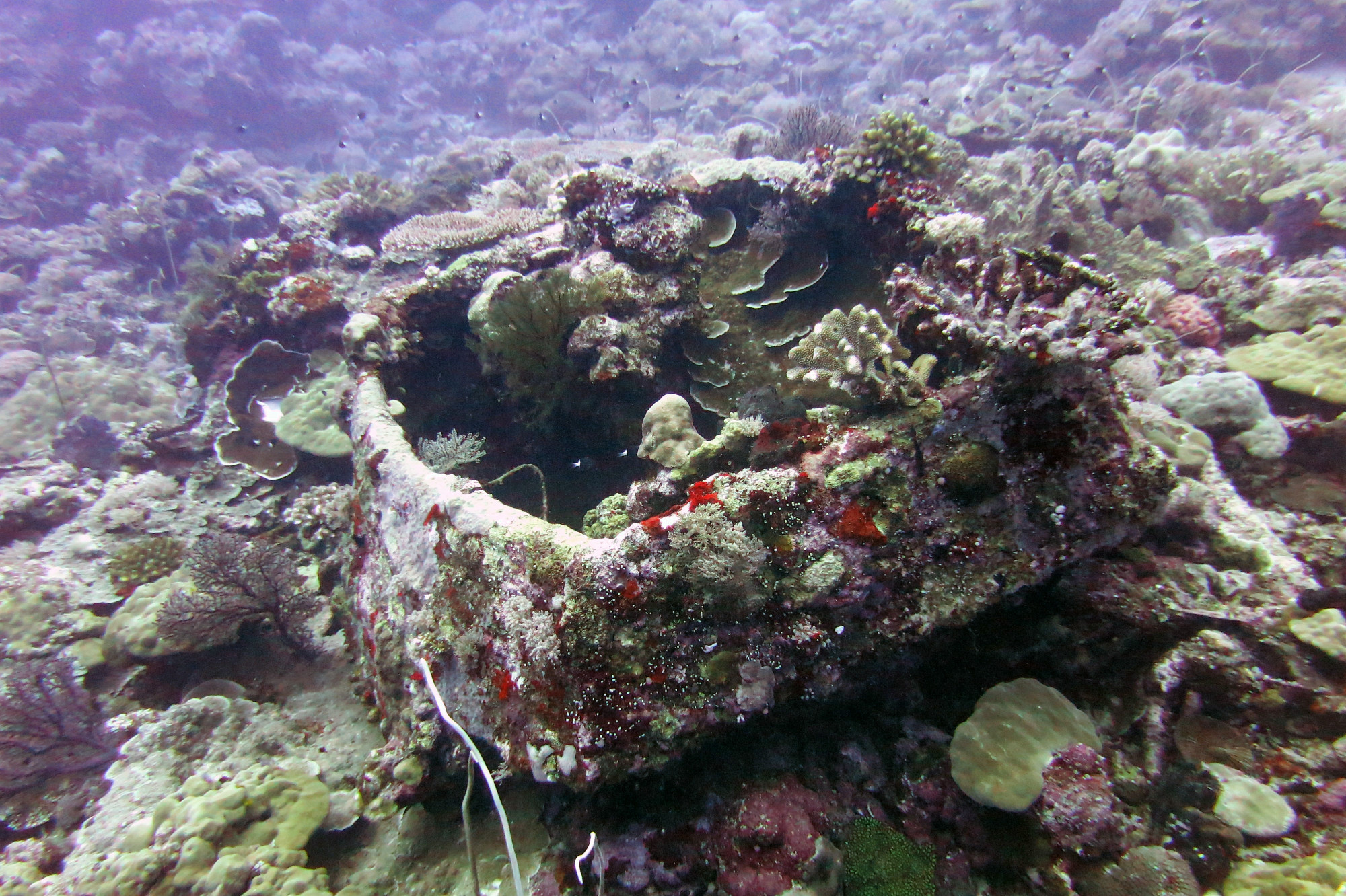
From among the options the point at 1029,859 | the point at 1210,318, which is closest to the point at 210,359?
the point at 1029,859

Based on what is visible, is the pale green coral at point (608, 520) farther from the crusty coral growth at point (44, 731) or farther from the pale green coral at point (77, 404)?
the pale green coral at point (77, 404)

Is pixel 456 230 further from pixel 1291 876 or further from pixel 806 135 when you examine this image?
pixel 1291 876

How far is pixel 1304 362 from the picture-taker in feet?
12.5

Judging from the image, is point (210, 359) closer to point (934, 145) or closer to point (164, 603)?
point (164, 603)

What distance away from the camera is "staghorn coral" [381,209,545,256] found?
6.77 m

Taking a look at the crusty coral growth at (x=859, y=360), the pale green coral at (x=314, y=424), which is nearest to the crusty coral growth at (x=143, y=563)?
the pale green coral at (x=314, y=424)

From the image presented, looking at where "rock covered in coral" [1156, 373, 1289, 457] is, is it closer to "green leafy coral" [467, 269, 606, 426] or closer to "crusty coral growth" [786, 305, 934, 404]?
"crusty coral growth" [786, 305, 934, 404]

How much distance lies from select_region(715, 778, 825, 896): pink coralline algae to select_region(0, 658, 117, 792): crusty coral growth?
206 inches

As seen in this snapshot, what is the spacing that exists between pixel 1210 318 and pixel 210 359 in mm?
12077

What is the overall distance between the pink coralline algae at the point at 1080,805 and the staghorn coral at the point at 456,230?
7074mm

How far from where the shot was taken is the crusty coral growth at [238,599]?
15.2 feet

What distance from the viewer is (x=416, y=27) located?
3531 centimetres

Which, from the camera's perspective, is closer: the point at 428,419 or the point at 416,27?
the point at 428,419

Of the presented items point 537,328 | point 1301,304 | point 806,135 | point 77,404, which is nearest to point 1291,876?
point 1301,304
